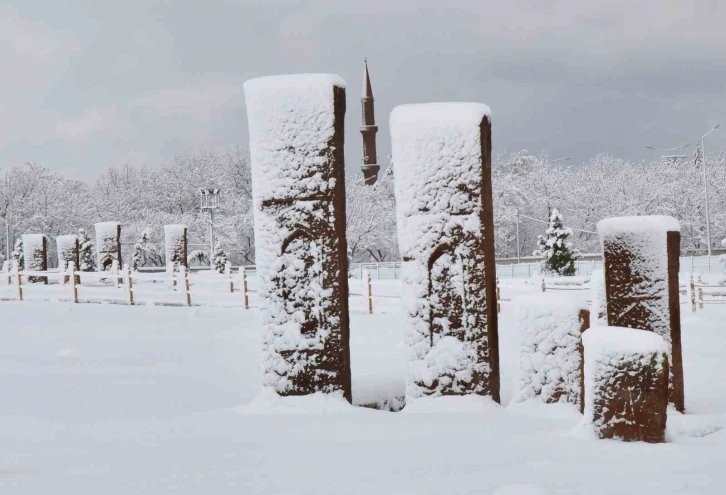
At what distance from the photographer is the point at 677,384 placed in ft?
20.7

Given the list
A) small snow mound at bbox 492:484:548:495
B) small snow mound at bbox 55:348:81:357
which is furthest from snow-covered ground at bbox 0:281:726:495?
small snow mound at bbox 55:348:81:357

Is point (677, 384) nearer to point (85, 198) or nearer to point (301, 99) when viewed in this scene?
point (301, 99)

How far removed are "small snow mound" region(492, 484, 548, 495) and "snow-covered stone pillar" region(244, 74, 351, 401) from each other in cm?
284

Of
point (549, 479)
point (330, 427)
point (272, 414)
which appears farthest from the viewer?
point (272, 414)

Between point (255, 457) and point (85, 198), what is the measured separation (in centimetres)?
5840

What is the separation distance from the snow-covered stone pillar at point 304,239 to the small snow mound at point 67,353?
5336 millimetres

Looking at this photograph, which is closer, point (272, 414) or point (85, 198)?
point (272, 414)

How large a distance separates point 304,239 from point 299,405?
55.5 inches

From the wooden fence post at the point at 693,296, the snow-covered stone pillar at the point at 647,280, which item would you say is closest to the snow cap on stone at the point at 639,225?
the snow-covered stone pillar at the point at 647,280

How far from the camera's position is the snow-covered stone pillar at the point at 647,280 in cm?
635

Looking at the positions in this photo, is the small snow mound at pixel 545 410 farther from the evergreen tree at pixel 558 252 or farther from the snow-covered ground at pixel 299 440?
the evergreen tree at pixel 558 252

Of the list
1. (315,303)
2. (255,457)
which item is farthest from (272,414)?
(255,457)

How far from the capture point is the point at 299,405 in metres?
6.30

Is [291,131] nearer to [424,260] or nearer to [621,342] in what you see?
[424,260]
